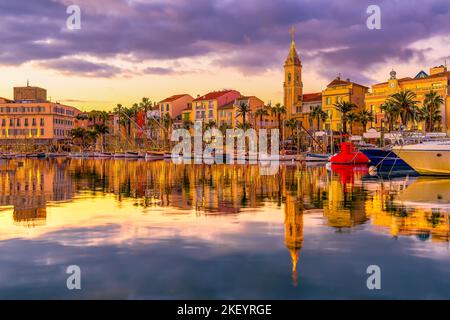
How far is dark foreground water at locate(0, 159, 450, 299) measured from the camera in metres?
9.97

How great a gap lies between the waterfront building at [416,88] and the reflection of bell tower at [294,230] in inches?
3001

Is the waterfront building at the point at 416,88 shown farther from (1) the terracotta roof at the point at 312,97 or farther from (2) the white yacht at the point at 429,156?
(2) the white yacht at the point at 429,156

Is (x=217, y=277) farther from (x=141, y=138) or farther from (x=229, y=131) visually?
(x=141, y=138)

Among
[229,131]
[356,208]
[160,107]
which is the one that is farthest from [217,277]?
[160,107]

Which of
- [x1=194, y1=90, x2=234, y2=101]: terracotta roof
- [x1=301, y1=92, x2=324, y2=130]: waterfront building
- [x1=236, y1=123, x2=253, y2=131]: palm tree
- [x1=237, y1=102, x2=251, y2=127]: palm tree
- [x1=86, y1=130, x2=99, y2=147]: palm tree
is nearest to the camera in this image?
[x1=301, y1=92, x2=324, y2=130]: waterfront building

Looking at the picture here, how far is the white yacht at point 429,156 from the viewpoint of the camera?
42094 millimetres

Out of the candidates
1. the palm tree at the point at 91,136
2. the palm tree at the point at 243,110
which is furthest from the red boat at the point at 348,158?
the palm tree at the point at 91,136

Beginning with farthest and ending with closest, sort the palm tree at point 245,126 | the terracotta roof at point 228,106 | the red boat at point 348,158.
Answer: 1. the terracotta roof at point 228,106
2. the palm tree at point 245,126
3. the red boat at point 348,158

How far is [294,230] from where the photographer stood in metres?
16.6

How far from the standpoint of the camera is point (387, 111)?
9150 centimetres

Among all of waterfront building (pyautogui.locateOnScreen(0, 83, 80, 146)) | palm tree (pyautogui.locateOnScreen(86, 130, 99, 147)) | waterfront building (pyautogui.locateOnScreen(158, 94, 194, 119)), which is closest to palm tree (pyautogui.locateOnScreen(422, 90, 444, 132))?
waterfront building (pyautogui.locateOnScreen(158, 94, 194, 119))

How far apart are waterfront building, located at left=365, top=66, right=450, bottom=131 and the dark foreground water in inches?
3011

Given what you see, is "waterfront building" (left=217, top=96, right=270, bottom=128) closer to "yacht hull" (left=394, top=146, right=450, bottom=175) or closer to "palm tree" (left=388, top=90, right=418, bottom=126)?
"palm tree" (left=388, top=90, right=418, bottom=126)

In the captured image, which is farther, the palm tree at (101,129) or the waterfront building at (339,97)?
the palm tree at (101,129)
